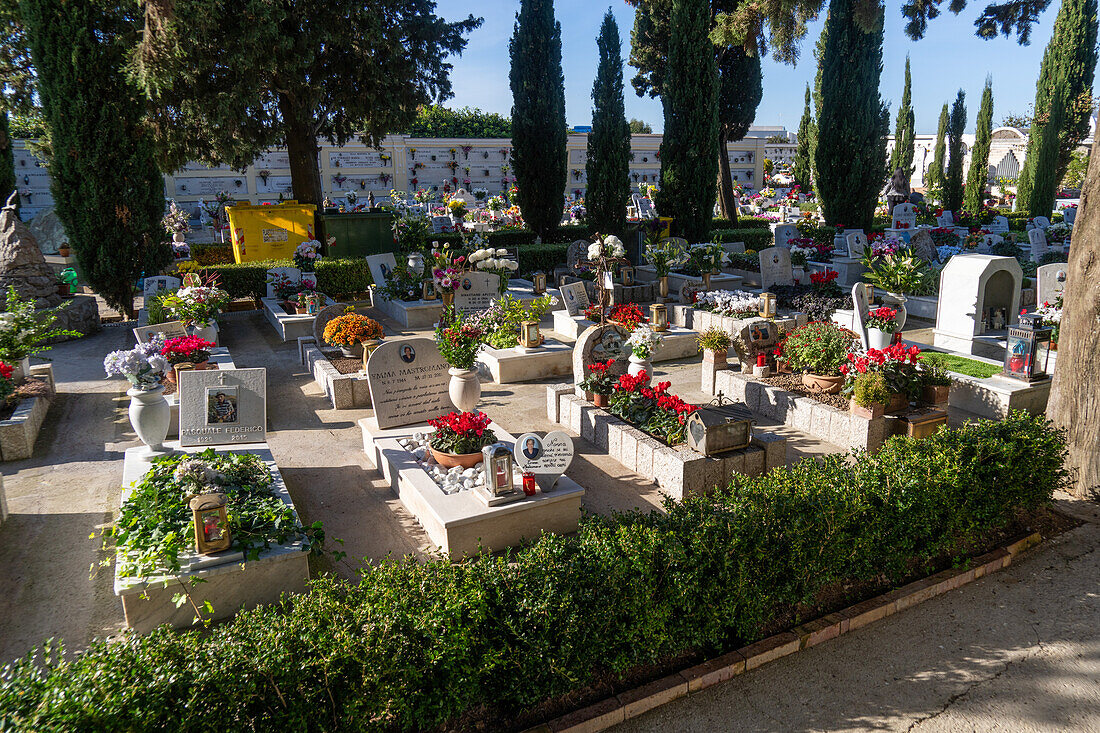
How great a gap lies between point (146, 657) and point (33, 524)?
411cm

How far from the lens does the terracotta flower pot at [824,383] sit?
8672 millimetres

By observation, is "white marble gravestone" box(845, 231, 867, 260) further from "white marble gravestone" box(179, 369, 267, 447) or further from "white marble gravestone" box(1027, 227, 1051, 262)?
"white marble gravestone" box(179, 369, 267, 447)

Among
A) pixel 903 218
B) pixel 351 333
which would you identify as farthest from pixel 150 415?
pixel 903 218

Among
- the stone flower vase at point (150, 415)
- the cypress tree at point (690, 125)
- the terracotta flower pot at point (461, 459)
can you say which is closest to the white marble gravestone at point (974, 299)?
the terracotta flower pot at point (461, 459)

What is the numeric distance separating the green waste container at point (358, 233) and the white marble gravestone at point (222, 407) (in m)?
11.8

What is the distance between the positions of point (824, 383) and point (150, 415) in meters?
7.53

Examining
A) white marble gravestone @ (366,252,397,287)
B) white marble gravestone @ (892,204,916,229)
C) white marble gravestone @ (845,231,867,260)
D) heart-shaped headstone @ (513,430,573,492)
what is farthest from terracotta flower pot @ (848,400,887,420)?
white marble gravestone @ (892,204,916,229)

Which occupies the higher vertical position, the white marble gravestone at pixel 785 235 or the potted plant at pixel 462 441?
the white marble gravestone at pixel 785 235

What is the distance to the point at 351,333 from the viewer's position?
1071cm

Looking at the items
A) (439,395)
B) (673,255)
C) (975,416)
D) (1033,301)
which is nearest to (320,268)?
(673,255)

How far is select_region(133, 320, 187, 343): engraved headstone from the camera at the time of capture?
10.2m

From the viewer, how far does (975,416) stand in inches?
352

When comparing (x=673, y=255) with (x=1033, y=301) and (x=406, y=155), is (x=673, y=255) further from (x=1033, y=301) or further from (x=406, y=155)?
(x=406, y=155)

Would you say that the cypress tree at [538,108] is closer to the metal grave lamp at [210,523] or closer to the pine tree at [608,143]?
the pine tree at [608,143]
